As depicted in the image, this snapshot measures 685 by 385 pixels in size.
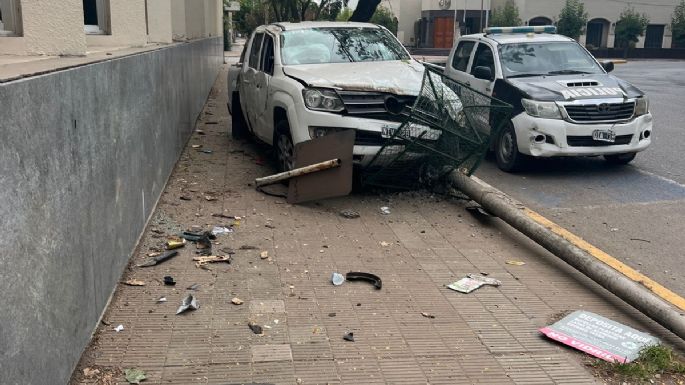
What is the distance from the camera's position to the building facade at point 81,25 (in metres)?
4.98

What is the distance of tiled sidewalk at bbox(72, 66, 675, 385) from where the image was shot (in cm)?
390

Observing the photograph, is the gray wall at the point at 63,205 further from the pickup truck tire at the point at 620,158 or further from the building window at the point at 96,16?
the pickup truck tire at the point at 620,158

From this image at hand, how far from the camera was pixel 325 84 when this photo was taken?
7352 mm

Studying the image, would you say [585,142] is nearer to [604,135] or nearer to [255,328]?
[604,135]

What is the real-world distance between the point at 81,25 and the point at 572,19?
48615mm

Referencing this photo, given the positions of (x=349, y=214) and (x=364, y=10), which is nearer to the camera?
(x=349, y=214)

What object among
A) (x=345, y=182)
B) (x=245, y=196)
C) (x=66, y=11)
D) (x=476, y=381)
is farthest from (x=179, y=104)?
(x=476, y=381)

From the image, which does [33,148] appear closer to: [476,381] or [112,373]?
[112,373]

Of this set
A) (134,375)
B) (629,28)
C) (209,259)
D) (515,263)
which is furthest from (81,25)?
(629,28)

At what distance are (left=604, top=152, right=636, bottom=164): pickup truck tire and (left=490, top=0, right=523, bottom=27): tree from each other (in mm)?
39406

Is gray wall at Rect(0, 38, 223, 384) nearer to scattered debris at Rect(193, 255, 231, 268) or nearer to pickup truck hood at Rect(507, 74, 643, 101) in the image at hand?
scattered debris at Rect(193, 255, 231, 268)

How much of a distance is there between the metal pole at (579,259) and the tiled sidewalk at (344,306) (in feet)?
0.52

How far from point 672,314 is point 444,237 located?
2.43 meters

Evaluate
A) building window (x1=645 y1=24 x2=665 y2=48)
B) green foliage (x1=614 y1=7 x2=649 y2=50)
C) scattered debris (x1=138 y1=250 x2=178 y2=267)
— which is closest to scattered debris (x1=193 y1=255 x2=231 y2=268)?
scattered debris (x1=138 y1=250 x2=178 y2=267)
